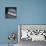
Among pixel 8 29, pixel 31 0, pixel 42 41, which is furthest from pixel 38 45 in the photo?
pixel 31 0

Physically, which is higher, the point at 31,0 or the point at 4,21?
the point at 31,0

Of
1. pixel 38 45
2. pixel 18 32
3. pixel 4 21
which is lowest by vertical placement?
pixel 38 45

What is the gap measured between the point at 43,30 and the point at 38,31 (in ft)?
0.51

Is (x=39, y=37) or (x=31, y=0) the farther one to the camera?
(x=31, y=0)

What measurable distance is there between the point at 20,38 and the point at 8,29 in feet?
1.59

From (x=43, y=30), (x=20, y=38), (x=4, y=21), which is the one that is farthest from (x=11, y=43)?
(x=43, y=30)

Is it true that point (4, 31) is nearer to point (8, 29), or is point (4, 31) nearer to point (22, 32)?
point (8, 29)

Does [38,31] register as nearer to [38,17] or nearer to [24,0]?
[38,17]

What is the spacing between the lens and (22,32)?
3.92 m

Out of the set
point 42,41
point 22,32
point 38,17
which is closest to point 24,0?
point 38,17

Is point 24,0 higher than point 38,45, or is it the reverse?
point 24,0

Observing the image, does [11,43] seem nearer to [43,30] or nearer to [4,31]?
[4,31]

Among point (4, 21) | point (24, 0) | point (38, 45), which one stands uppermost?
point (24, 0)

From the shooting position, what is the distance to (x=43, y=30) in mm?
3959
